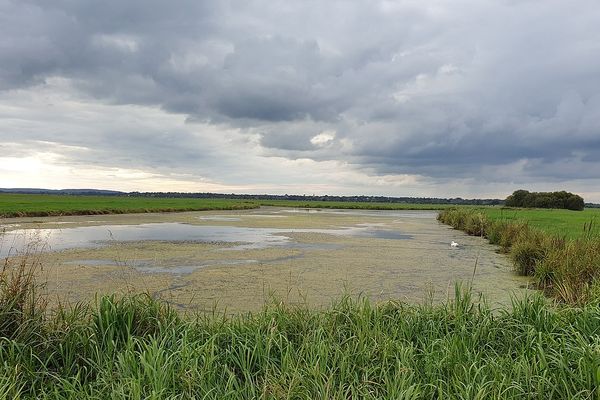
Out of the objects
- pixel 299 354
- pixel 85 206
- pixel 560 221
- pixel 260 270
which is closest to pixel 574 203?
pixel 560 221

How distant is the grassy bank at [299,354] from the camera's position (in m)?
3.34

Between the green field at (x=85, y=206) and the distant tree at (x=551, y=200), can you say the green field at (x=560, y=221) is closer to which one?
the green field at (x=85, y=206)

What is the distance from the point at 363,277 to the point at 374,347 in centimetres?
597

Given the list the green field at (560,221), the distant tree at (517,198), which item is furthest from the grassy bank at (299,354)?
the distant tree at (517,198)

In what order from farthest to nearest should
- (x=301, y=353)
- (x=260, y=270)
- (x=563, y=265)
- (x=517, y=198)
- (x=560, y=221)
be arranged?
(x=517, y=198) < (x=560, y=221) < (x=260, y=270) < (x=563, y=265) < (x=301, y=353)

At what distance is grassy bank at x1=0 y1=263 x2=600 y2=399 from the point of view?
3344 millimetres

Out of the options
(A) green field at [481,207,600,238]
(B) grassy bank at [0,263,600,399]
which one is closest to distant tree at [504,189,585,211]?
(A) green field at [481,207,600,238]

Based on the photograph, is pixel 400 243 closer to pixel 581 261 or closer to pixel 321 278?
pixel 321 278

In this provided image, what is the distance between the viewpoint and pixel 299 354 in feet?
12.7

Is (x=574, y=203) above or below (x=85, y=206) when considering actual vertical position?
above

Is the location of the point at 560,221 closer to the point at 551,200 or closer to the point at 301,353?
the point at 301,353

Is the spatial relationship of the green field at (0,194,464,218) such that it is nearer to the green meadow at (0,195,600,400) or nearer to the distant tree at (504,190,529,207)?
the green meadow at (0,195,600,400)

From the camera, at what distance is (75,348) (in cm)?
413

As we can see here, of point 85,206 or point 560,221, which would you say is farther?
point 85,206
